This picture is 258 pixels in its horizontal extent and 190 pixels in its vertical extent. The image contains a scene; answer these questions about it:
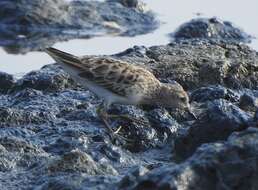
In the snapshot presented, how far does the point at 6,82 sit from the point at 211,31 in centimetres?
595

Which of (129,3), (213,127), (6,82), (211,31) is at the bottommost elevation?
(129,3)

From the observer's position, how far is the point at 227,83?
1170 centimetres

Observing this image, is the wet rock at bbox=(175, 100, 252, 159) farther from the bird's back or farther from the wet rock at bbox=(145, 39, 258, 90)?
the wet rock at bbox=(145, 39, 258, 90)

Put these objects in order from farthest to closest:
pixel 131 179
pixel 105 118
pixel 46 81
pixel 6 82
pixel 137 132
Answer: pixel 6 82, pixel 46 81, pixel 105 118, pixel 137 132, pixel 131 179

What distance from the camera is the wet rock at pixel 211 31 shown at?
1645 centimetres

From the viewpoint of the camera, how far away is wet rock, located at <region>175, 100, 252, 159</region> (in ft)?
27.8

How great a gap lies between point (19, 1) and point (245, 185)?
36.9ft

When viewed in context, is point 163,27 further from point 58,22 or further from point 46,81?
point 46,81

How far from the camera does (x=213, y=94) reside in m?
10.6

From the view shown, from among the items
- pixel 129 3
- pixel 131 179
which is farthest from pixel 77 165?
pixel 129 3

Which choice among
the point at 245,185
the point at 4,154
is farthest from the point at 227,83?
the point at 245,185

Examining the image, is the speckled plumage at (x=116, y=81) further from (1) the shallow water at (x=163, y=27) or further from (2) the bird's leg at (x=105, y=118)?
(1) the shallow water at (x=163, y=27)

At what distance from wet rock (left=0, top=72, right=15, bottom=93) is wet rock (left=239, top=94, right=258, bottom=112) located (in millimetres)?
3245

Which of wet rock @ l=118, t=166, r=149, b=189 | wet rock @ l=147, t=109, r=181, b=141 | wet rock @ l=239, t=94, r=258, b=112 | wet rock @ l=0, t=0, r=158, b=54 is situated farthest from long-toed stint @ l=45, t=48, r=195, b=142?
wet rock @ l=0, t=0, r=158, b=54
